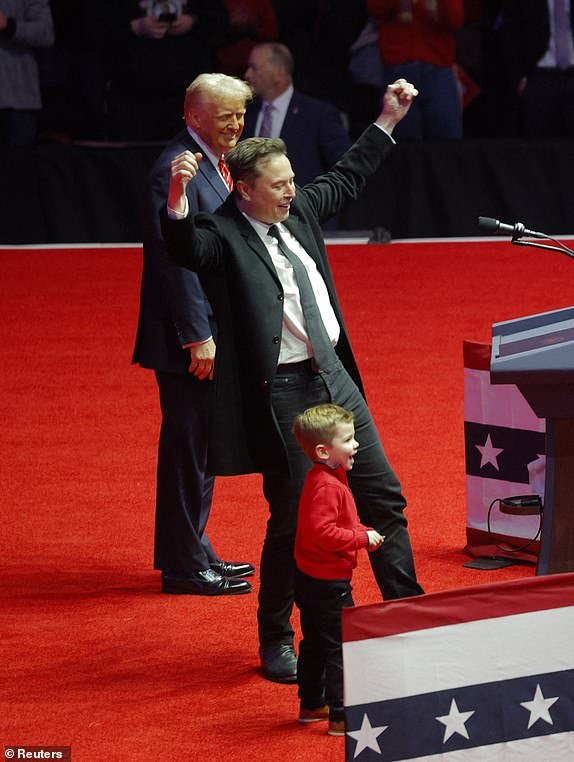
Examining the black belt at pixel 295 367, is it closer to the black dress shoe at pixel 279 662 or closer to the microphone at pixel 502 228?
the microphone at pixel 502 228

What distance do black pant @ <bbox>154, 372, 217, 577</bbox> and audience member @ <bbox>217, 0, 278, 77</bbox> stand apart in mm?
6989

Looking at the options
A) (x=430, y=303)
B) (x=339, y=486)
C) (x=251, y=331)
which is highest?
(x=251, y=331)

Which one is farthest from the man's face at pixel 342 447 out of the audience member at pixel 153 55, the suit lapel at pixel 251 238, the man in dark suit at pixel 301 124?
the audience member at pixel 153 55

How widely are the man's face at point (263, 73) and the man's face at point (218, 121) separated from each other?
505cm

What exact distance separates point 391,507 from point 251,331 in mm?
619

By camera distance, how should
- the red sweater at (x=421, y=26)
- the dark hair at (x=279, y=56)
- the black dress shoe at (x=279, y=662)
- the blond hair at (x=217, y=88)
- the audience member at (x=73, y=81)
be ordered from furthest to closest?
the audience member at (x=73, y=81) < the red sweater at (x=421, y=26) < the dark hair at (x=279, y=56) < the blond hair at (x=217, y=88) < the black dress shoe at (x=279, y=662)

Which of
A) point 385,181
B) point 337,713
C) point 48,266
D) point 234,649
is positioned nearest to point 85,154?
point 48,266

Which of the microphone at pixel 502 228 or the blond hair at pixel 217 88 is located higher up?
the blond hair at pixel 217 88

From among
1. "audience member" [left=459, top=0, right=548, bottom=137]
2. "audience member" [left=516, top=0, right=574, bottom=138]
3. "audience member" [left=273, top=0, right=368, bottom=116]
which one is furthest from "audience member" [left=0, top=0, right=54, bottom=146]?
"audience member" [left=516, top=0, right=574, bottom=138]

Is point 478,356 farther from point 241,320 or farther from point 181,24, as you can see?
point 181,24

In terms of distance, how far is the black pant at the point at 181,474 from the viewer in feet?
15.8

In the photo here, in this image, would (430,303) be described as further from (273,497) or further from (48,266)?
(273,497)

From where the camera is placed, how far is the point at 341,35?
1145 cm

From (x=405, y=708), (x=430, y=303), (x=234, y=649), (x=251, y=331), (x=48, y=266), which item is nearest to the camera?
(x=405, y=708)
